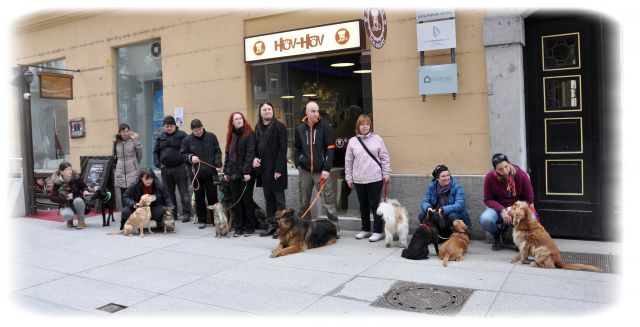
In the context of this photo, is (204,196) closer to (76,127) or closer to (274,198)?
(274,198)

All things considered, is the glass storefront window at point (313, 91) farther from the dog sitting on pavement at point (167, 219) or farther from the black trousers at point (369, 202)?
the dog sitting on pavement at point (167, 219)

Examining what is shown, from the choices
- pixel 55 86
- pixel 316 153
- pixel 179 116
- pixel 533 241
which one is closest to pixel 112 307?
pixel 316 153

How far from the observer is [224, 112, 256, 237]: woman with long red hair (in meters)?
7.82

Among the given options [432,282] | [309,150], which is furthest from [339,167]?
[432,282]

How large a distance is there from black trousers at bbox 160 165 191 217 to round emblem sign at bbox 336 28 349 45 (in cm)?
350

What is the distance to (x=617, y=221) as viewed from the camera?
674 cm

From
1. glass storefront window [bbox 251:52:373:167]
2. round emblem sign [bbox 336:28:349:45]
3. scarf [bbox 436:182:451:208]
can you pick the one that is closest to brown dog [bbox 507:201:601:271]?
scarf [bbox 436:182:451:208]

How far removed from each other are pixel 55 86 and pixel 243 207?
5.45 metres

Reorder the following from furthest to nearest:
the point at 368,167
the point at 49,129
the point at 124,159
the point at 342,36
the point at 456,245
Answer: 1. the point at 49,129
2. the point at 124,159
3. the point at 342,36
4. the point at 368,167
5. the point at 456,245

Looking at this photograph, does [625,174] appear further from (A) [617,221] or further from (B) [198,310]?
(B) [198,310]

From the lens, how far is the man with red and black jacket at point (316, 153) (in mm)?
7434

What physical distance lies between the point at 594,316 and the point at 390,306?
1670 mm

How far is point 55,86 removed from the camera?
10516mm
